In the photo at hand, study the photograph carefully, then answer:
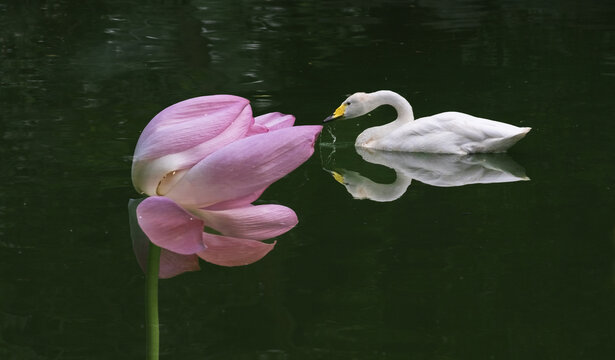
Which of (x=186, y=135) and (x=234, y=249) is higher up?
(x=186, y=135)

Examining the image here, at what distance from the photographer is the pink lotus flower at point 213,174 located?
1.02 metres

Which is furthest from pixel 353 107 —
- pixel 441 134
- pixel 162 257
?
pixel 162 257

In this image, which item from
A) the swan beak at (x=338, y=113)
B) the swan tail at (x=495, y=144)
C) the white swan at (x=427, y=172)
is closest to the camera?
the white swan at (x=427, y=172)

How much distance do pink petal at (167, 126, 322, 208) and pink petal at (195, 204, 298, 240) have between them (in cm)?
4

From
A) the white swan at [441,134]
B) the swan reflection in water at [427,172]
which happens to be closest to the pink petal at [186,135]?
the swan reflection in water at [427,172]

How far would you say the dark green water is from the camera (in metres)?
3.71

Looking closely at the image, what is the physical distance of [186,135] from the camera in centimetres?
→ 105

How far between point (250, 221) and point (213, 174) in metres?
0.09

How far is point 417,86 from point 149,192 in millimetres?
8065

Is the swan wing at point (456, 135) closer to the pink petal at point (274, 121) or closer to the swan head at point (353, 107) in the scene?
the swan head at point (353, 107)

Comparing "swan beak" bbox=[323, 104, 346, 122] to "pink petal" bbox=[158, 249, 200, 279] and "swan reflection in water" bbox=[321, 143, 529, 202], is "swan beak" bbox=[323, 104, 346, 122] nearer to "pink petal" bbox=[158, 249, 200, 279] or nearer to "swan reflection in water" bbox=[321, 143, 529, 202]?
"swan reflection in water" bbox=[321, 143, 529, 202]

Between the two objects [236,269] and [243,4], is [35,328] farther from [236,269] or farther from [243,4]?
[243,4]

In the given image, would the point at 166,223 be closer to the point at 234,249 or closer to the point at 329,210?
the point at 234,249

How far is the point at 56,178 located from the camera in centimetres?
619
